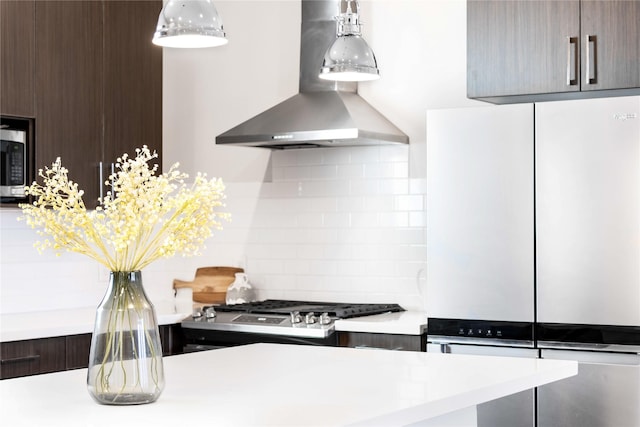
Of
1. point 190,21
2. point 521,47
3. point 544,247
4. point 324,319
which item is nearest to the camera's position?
point 190,21

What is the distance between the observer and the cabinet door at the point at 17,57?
172 inches

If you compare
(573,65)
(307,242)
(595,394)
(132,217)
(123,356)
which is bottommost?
(595,394)

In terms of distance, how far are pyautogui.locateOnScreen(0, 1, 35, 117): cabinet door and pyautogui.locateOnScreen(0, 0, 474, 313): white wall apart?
0.59m

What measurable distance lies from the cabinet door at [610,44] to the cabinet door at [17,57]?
8.40ft

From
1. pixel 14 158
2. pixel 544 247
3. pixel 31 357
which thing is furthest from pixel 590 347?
pixel 14 158

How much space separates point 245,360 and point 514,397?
4.94 feet

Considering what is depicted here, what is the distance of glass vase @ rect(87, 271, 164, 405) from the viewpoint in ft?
6.95

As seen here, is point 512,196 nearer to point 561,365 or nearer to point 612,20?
point 612,20

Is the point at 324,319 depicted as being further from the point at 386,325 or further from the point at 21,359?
the point at 21,359

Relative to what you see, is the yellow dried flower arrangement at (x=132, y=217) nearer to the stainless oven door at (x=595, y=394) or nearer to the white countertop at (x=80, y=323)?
the white countertop at (x=80, y=323)

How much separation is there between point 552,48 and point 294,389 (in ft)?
7.58

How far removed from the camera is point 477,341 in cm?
398

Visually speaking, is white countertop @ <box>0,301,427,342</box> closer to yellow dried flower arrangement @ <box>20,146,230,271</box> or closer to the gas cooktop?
the gas cooktop

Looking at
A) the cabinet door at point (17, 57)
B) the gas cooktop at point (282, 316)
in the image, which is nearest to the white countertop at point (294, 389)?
the gas cooktop at point (282, 316)
